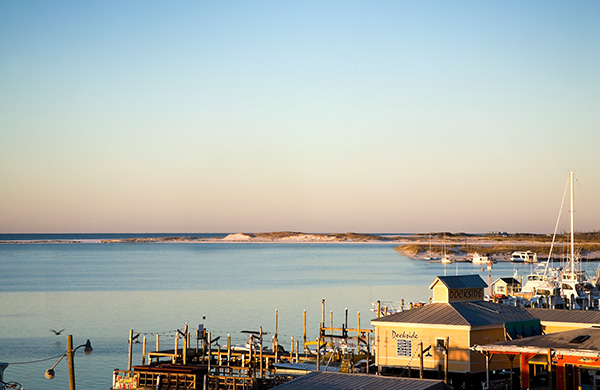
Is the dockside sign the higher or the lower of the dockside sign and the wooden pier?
the higher

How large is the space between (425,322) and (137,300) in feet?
232

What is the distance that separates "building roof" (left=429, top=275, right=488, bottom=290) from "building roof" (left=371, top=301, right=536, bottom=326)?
95cm

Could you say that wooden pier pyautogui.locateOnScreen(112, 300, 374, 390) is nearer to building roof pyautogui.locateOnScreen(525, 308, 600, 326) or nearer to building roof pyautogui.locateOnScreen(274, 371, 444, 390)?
building roof pyautogui.locateOnScreen(274, 371, 444, 390)

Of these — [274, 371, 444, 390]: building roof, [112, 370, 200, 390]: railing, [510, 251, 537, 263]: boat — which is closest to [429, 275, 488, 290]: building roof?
[274, 371, 444, 390]: building roof

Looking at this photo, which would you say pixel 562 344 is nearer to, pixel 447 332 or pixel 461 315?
pixel 447 332

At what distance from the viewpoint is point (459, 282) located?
43.8m

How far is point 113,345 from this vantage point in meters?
67.2

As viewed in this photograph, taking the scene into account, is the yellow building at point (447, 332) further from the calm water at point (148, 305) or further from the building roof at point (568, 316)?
the calm water at point (148, 305)

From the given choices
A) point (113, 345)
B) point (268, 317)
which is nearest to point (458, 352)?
point (113, 345)

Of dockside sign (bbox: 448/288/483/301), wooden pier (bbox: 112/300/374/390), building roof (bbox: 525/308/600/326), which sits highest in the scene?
dockside sign (bbox: 448/288/483/301)

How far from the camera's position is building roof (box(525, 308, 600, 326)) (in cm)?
4428

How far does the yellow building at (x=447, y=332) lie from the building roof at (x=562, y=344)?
17.5ft

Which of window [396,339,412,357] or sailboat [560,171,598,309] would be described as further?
sailboat [560,171,598,309]

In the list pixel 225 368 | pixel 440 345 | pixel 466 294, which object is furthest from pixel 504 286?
pixel 225 368
